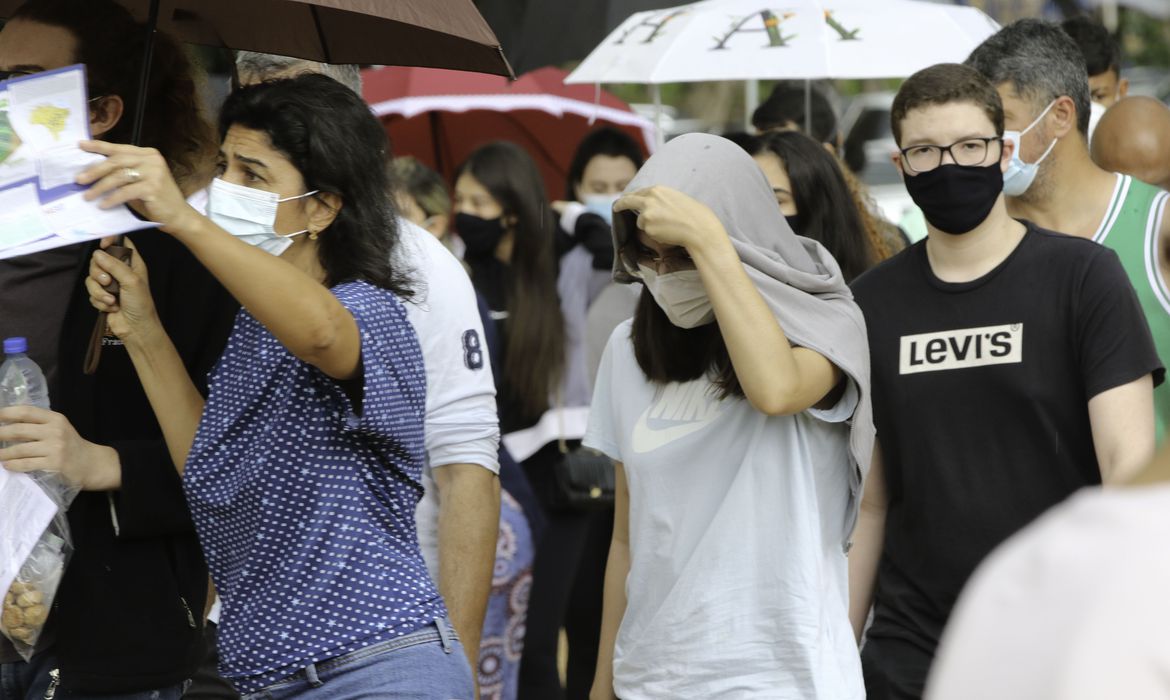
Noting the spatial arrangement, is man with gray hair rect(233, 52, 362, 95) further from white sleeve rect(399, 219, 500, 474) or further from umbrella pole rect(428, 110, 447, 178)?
umbrella pole rect(428, 110, 447, 178)

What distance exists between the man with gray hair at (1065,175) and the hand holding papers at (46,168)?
2.49 metres

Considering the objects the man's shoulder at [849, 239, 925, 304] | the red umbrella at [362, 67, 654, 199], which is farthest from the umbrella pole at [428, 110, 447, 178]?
the man's shoulder at [849, 239, 925, 304]

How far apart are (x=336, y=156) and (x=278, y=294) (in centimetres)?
52

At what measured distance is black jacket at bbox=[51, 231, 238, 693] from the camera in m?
3.07

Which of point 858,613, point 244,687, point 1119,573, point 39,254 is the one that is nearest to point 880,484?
point 858,613

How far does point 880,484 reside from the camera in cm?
383

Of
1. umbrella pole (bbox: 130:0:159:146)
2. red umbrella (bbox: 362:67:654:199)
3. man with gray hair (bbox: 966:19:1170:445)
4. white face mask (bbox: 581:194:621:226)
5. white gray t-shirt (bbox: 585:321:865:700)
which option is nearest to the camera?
umbrella pole (bbox: 130:0:159:146)

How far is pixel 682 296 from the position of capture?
3.29 m

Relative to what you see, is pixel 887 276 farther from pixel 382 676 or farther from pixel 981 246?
pixel 382 676

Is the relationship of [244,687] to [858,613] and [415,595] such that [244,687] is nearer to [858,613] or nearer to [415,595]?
[415,595]

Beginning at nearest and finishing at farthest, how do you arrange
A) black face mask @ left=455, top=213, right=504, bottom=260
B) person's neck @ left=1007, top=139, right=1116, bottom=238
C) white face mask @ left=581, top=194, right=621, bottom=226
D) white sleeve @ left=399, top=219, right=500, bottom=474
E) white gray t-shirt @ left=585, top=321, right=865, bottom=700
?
1. white gray t-shirt @ left=585, top=321, right=865, bottom=700
2. white sleeve @ left=399, top=219, right=500, bottom=474
3. person's neck @ left=1007, top=139, right=1116, bottom=238
4. black face mask @ left=455, top=213, right=504, bottom=260
5. white face mask @ left=581, top=194, right=621, bottom=226

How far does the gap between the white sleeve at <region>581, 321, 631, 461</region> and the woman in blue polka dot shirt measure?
632mm

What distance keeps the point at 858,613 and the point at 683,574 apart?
77 cm

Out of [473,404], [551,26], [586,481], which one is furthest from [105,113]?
[551,26]
